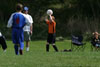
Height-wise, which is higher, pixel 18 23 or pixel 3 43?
pixel 18 23

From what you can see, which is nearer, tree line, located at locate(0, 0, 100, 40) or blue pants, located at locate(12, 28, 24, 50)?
blue pants, located at locate(12, 28, 24, 50)

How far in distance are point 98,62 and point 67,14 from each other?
25.7m

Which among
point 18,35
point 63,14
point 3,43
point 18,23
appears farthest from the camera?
point 63,14

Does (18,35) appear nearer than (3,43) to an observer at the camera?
Yes

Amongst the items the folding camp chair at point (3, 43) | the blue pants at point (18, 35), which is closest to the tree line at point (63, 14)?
the folding camp chair at point (3, 43)

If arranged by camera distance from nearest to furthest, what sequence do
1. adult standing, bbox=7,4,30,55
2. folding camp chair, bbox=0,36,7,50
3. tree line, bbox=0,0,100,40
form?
adult standing, bbox=7,4,30,55 < folding camp chair, bbox=0,36,7,50 < tree line, bbox=0,0,100,40

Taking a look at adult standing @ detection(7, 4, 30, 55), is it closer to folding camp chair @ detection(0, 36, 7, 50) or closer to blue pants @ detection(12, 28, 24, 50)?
blue pants @ detection(12, 28, 24, 50)

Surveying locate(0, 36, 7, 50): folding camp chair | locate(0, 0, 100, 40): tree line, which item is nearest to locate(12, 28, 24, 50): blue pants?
locate(0, 36, 7, 50): folding camp chair

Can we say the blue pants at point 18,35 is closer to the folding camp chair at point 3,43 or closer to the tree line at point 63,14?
the folding camp chair at point 3,43

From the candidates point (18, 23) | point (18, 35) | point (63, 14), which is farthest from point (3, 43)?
point (63, 14)

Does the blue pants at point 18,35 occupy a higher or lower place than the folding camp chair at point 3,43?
higher

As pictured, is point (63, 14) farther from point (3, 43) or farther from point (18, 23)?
point (18, 23)

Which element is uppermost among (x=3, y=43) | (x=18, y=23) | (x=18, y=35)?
(x=18, y=23)

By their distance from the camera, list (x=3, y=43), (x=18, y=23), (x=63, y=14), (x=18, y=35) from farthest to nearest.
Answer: (x=63, y=14)
(x=3, y=43)
(x=18, y=35)
(x=18, y=23)
